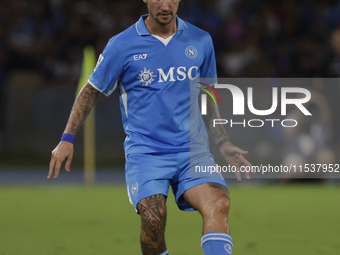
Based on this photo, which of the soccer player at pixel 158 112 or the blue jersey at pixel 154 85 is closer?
the soccer player at pixel 158 112

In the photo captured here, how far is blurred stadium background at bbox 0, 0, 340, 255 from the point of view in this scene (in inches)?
371

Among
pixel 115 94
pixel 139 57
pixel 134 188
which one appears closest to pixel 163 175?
pixel 134 188

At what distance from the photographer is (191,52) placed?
4688 millimetres

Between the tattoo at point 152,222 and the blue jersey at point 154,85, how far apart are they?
0.36m

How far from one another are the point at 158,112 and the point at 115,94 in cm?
838

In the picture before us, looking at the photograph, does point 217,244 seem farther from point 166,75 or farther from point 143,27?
point 143,27

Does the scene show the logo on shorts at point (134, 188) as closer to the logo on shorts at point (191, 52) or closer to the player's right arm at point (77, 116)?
the player's right arm at point (77, 116)

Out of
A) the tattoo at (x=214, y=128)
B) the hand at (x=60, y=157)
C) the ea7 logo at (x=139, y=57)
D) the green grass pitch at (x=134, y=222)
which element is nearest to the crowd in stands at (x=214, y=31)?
the green grass pitch at (x=134, y=222)

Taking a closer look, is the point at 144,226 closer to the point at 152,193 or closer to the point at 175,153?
the point at 152,193

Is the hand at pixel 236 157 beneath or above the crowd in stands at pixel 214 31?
beneath

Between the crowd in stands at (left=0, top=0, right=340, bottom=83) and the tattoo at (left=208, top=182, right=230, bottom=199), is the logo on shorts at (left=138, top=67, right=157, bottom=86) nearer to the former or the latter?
the tattoo at (left=208, top=182, right=230, bottom=199)

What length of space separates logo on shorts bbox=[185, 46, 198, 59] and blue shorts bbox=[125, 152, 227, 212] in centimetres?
65

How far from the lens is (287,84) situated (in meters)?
12.3

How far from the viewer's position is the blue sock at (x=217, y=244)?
4.19 meters
